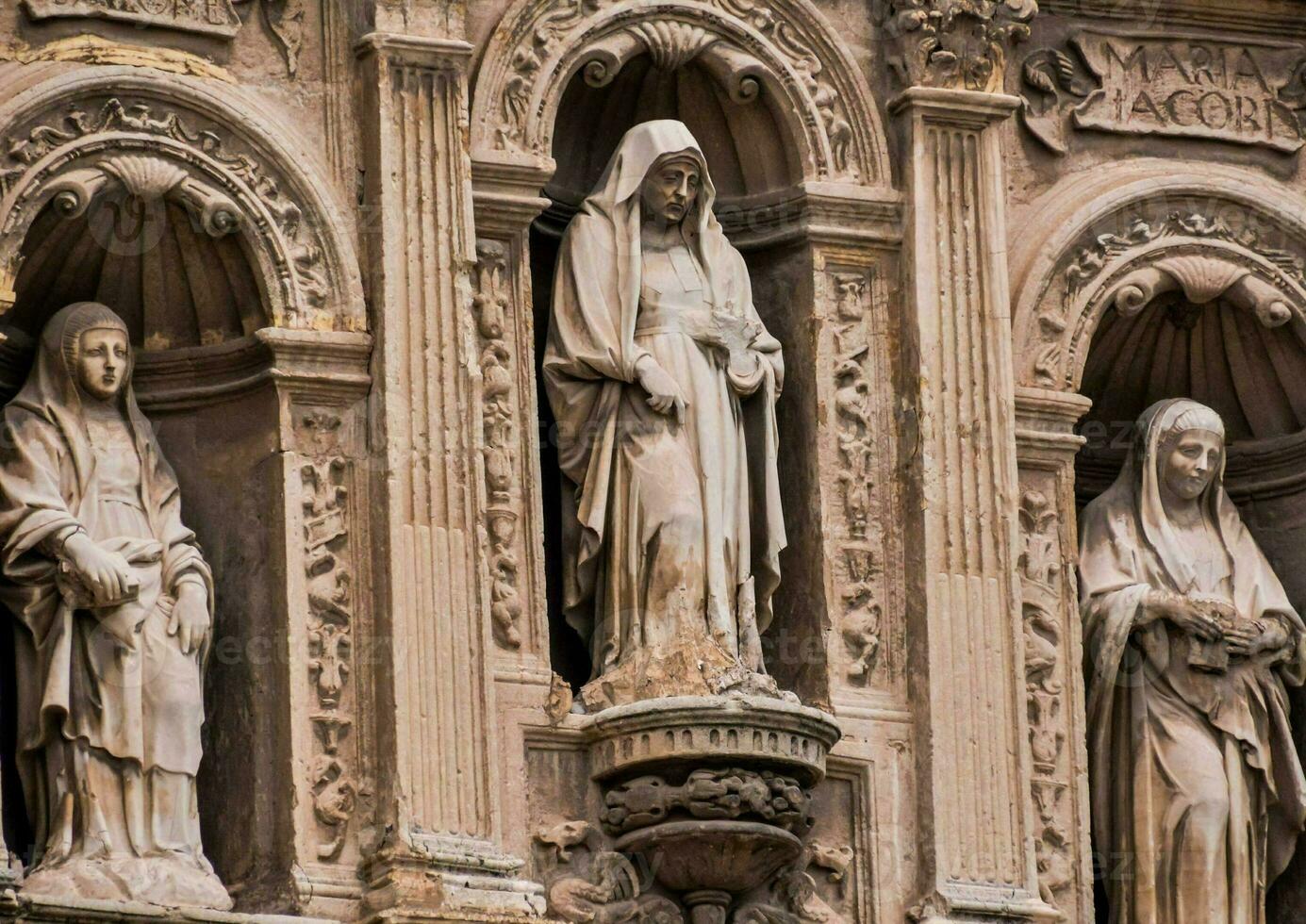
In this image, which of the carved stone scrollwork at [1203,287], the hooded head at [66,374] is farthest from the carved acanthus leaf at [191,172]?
the carved stone scrollwork at [1203,287]

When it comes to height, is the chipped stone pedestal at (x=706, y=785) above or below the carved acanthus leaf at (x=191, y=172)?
below

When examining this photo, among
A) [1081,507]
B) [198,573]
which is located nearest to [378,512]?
[198,573]

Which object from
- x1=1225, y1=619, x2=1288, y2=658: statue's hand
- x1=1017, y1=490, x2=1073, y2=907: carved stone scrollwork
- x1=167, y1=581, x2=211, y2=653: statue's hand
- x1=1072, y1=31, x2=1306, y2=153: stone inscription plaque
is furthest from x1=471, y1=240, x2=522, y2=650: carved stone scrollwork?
x1=1225, y1=619, x2=1288, y2=658: statue's hand

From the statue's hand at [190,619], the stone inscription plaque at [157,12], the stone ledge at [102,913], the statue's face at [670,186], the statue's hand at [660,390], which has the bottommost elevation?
the stone ledge at [102,913]

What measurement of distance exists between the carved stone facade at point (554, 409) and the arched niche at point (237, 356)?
18 millimetres

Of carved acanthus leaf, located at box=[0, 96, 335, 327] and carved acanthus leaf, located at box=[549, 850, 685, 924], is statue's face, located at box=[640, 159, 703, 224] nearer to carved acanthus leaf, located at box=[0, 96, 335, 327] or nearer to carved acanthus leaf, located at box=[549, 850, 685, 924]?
carved acanthus leaf, located at box=[0, 96, 335, 327]

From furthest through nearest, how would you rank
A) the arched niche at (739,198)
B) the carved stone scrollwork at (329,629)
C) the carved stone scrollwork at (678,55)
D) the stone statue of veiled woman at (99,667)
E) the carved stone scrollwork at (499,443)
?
the carved stone scrollwork at (678,55) → the arched niche at (739,198) → the carved stone scrollwork at (499,443) → the carved stone scrollwork at (329,629) → the stone statue of veiled woman at (99,667)

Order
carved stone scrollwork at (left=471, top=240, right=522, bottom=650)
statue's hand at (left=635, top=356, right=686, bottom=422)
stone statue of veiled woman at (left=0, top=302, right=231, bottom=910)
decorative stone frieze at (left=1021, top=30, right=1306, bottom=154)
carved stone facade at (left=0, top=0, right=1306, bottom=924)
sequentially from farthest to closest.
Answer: decorative stone frieze at (left=1021, top=30, right=1306, bottom=154), statue's hand at (left=635, top=356, right=686, bottom=422), carved stone scrollwork at (left=471, top=240, right=522, bottom=650), carved stone facade at (left=0, top=0, right=1306, bottom=924), stone statue of veiled woman at (left=0, top=302, right=231, bottom=910)

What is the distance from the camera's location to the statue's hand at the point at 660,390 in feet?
74.7

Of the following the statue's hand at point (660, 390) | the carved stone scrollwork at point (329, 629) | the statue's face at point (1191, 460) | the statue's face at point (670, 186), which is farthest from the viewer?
the statue's face at point (1191, 460)

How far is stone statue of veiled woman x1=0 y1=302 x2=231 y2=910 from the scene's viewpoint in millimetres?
21719

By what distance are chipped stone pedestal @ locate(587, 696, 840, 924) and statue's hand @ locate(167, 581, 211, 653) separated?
165cm

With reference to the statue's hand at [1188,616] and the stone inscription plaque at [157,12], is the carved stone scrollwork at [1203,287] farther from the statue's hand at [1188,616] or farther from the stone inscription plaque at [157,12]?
the stone inscription plaque at [157,12]

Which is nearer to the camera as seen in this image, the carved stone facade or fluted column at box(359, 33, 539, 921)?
fluted column at box(359, 33, 539, 921)
